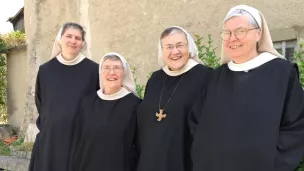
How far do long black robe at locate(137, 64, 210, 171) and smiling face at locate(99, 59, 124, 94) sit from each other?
1.20 feet

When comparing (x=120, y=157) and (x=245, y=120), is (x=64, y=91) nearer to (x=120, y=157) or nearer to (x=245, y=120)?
(x=120, y=157)

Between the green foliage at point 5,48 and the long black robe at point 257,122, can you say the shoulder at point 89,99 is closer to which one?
the long black robe at point 257,122

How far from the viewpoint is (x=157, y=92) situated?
2965mm

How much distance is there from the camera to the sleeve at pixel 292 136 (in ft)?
7.29

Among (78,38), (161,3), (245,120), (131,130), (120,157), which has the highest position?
(161,3)

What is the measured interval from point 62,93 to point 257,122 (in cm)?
195

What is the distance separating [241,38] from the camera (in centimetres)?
236

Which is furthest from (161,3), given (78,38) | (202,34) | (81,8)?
(78,38)

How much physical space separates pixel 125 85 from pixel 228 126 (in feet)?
3.86

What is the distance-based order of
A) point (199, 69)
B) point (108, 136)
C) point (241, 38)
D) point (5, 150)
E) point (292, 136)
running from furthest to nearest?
1. point (5, 150)
2. point (108, 136)
3. point (199, 69)
4. point (241, 38)
5. point (292, 136)

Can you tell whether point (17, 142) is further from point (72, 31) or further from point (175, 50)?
point (175, 50)

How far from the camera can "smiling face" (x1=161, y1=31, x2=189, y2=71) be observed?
2840mm

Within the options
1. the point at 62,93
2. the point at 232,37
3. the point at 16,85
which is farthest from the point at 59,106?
the point at 16,85

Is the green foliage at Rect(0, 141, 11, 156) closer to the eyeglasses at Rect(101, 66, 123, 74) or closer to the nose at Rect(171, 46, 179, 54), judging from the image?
the eyeglasses at Rect(101, 66, 123, 74)
